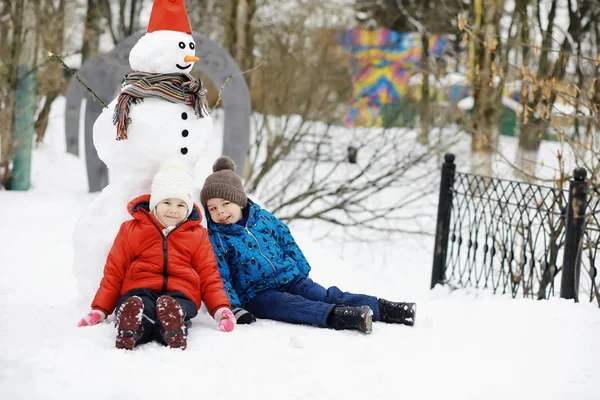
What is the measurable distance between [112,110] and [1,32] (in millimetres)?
7072

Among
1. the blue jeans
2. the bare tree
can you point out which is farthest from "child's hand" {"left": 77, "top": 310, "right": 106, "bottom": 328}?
the bare tree

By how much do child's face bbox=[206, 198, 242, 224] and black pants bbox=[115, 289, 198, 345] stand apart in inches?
23.3

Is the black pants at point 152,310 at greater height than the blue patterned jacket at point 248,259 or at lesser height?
lesser

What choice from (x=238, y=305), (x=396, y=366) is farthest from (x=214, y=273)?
(x=396, y=366)

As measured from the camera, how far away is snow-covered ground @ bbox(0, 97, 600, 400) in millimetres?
2863

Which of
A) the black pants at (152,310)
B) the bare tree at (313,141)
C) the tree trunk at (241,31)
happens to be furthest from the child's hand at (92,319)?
the tree trunk at (241,31)

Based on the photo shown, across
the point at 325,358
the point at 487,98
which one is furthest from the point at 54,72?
the point at 325,358

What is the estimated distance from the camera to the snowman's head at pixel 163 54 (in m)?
3.75

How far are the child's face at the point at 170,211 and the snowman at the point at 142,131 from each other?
0.26 metres

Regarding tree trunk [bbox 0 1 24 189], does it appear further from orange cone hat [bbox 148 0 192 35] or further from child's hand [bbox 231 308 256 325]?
child's hand [bbox 231 308 256 325]

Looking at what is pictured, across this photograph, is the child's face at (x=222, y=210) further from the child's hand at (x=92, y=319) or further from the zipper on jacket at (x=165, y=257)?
the child's hand at (x=92, y=319)

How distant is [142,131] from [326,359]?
4.83 ft

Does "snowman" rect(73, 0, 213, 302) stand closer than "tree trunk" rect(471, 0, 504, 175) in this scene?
Yes

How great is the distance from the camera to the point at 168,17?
388cm
